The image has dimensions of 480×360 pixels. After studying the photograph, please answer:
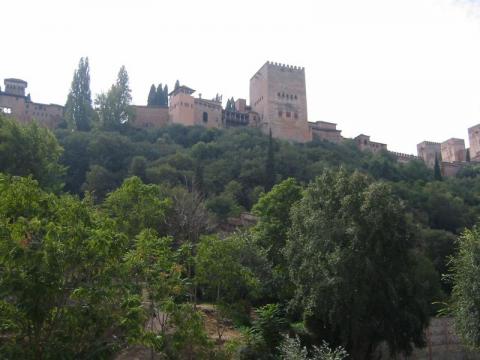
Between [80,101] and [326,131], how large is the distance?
3481 cm

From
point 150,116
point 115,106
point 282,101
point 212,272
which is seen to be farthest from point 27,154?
point 282,101

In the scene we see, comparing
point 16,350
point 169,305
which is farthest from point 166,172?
point 16,350

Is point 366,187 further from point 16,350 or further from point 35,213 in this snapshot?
point 16,350

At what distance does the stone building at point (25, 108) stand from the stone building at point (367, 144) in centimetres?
4249

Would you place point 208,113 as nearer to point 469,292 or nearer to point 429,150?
point 429,150

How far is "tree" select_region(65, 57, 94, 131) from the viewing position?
68.6 metres

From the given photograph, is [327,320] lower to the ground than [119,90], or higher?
lower

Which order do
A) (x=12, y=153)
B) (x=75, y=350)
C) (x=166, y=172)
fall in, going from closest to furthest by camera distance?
(x=75, y=350) → (x=12, y=153) → (x=166, y=172)

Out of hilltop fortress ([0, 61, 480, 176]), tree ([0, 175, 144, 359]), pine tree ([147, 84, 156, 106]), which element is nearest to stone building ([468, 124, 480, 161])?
hilltop fortress ([0, 61, 480, 176])

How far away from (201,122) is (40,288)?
65263 mm

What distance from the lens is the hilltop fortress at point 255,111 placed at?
246 feet

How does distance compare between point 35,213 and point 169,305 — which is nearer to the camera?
→ point 35,213

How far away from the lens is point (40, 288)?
36.7 feet

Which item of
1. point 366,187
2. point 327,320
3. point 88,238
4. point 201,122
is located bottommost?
point 327,320
